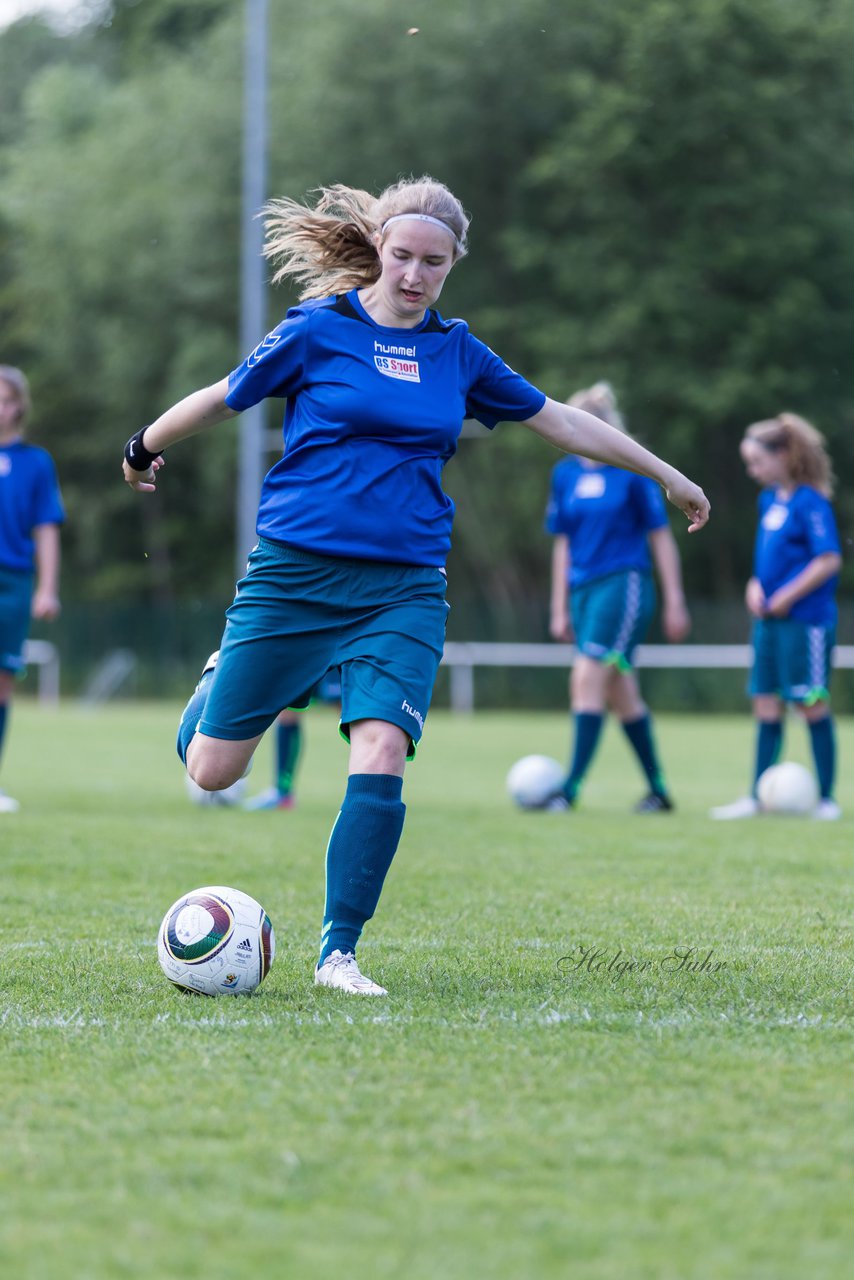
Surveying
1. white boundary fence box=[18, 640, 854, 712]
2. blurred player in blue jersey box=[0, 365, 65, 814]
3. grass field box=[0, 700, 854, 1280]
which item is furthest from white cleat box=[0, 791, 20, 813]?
white boundary fence box=[18, 640, 854, 712]

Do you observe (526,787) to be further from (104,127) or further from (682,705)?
(104,127)

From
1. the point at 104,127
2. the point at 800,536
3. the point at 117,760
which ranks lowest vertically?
the point at 117,760

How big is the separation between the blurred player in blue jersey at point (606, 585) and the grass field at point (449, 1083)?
102 inches

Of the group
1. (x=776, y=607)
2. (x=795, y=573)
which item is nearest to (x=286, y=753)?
(x=776, y=607)

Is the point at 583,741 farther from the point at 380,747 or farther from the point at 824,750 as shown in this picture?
the point at 380,747

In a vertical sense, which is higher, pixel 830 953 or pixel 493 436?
pixel 493 436

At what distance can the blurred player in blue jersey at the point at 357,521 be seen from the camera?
4.56 metres

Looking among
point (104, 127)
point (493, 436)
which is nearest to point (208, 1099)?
point (493, 436)

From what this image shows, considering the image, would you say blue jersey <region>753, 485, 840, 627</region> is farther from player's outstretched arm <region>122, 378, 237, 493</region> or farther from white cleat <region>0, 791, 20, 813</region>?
player's outstretched arm <region>122, 378, 237, 493</region>

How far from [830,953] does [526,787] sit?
530 centimetres

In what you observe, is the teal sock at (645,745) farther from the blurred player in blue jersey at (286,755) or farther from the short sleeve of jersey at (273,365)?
the short sleeve of jersey at (273,365)

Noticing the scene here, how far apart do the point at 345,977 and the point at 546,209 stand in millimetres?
31754

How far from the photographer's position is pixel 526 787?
10.4 meters

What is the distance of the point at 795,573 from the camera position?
983 centimetres
